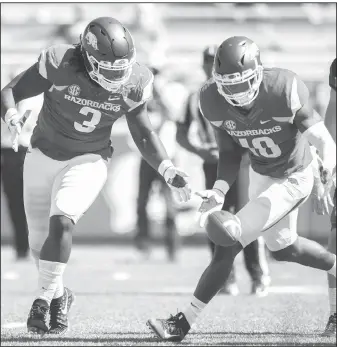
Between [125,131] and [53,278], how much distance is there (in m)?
5.35

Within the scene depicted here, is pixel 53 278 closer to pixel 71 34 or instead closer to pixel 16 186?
pixel 16 186

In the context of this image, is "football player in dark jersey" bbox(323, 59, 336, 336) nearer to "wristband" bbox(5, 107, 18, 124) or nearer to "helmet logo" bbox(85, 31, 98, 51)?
"helmet logo" bbox(85, 31, 98, 51)

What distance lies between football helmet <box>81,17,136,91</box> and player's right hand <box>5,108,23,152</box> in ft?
1.30

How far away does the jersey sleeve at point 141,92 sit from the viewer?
4.77m

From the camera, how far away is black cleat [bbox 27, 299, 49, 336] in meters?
4.52

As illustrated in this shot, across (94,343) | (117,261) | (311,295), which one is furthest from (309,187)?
(117,261)

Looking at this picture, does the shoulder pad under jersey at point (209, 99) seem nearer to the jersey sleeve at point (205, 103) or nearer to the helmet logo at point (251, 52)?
the jersey sleeve at point (205, 103)

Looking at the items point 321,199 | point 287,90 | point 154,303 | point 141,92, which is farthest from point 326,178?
point 154,303

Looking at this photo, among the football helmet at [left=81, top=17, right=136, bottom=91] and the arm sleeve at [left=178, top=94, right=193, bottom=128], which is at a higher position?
the football helmet at [left=81, top=17, right=136, bottom=91]

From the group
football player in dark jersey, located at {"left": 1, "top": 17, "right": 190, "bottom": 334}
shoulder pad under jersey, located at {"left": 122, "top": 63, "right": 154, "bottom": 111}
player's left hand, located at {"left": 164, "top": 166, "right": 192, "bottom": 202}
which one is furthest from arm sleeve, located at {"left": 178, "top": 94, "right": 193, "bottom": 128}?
player's left hand, located at {"left": 164, "top": 166, "right": 192, "bottom": 202}

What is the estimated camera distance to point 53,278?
465cm

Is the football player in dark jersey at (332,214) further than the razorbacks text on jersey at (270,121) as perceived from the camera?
Yes

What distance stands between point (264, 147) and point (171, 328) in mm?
940

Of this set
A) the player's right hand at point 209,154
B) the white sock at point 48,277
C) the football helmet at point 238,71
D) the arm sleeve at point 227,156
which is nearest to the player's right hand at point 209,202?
the arm sleeve at point 227,156
